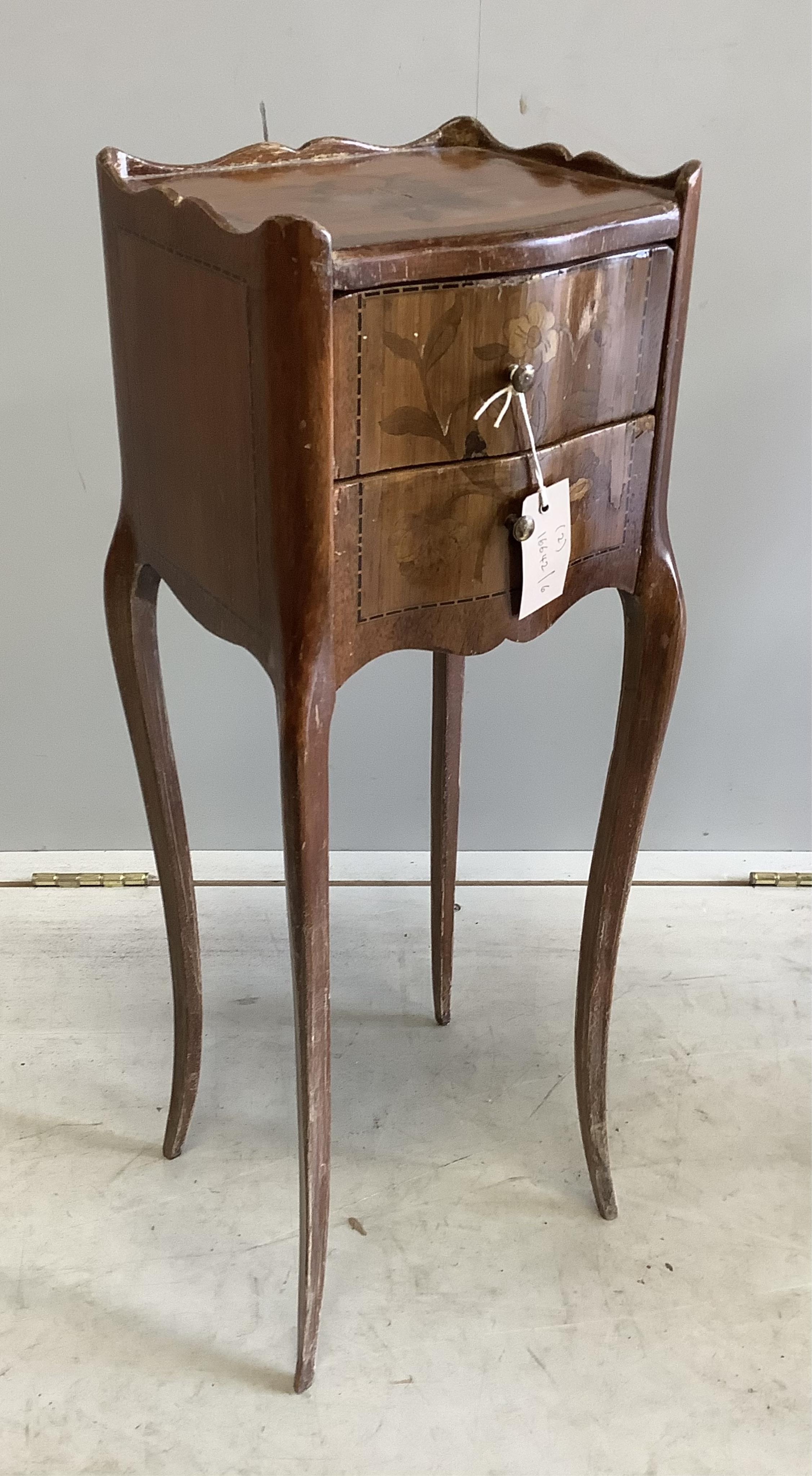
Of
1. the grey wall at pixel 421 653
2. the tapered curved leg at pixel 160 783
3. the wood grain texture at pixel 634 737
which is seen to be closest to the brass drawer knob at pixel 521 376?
the wood grain texture at pixel 634 737

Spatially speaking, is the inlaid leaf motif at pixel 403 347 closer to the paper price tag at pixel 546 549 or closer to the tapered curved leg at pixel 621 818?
the paper price tag at pixel 546 549

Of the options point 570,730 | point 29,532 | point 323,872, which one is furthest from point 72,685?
point 323,872

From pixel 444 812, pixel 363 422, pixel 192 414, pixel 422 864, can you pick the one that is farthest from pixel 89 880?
pixel 363 422

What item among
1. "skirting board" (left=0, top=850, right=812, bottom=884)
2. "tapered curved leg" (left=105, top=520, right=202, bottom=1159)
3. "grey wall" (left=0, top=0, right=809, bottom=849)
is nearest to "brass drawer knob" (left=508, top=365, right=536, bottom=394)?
"tapered curved leg" (left=105, top=520, right=202, bottom=1159)

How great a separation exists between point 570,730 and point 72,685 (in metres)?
0.64

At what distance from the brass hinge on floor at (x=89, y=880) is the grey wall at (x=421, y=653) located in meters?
0.05

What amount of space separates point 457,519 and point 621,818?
35 centimetres

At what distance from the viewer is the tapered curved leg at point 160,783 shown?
1036mm

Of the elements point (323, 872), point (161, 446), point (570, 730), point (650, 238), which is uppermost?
point (650, 238)

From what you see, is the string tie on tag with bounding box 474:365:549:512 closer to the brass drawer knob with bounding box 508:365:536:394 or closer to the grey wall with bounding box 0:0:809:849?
the brass drawer knob with bounding box 508:365:536:394

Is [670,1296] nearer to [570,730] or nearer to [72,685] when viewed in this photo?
[570,730]

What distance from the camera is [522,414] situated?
818 millimetres

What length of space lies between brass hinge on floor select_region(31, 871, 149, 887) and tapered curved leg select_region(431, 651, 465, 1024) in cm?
43

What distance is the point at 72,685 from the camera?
1539mm
